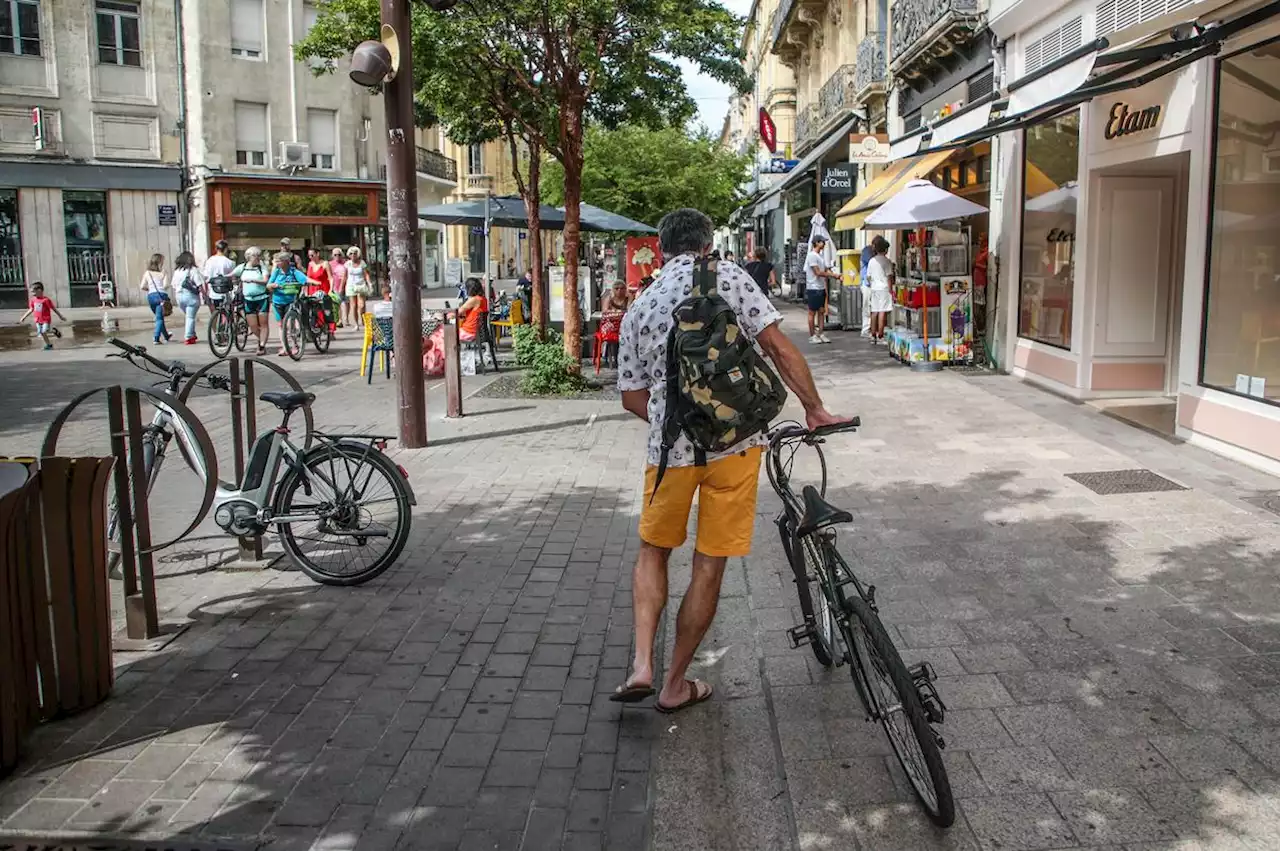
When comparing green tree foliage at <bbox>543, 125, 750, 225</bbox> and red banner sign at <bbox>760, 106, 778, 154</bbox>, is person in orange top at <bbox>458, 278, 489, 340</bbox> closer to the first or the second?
green tree foliage at <bbox>543, 125, 750, 225</bbox>

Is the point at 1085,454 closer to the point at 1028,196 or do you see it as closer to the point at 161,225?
the point at 1028,196

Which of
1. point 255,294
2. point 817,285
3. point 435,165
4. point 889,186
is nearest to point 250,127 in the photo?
point 435,165

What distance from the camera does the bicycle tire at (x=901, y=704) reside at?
3123mm

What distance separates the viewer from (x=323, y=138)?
120 ft

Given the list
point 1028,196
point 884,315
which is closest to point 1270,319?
point 1028,196

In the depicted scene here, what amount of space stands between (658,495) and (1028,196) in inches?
424

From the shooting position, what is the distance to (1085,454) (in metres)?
8.41

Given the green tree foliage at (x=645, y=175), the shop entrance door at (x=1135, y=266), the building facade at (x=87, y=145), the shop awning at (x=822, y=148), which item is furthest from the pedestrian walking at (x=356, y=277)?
the green tree foliage at (x=645, y=175)

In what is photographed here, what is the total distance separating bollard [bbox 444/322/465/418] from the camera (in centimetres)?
1066

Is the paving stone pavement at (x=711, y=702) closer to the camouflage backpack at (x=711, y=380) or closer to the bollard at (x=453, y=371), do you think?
the camouflage backpack at (x=711, y=380)

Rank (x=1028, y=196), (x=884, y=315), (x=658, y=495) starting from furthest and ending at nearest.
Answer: (x=884, y=315) < (x=1028, y=196) < (x=658, y=495)

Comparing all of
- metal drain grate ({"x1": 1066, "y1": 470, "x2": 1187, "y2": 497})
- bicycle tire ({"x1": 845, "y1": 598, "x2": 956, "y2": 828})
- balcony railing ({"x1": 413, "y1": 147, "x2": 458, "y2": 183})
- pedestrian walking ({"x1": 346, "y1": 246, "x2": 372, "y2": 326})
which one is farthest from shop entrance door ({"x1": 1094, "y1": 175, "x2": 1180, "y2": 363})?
balcony railing ({"x1": 413, "y1": 147, "x2": 458, "y2": 183})

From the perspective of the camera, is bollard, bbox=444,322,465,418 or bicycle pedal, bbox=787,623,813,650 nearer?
bicycle pedal, bbox=787,623,813,650

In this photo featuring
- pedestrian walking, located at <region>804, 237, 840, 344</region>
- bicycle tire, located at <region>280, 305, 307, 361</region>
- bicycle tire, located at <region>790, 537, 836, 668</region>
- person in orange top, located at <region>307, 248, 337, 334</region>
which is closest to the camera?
bicycle tire, located at <region>790, 537, 836, 668</region>
